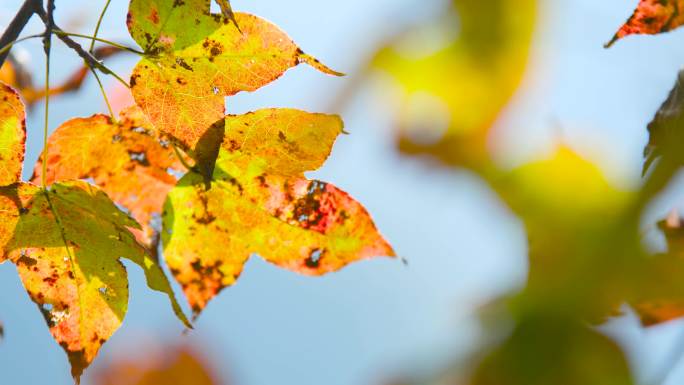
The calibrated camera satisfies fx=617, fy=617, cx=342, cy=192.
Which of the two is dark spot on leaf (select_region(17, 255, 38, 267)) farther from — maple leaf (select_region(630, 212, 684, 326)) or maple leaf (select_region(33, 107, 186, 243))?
maple leaf (select_region(630, 212, 684, 326))

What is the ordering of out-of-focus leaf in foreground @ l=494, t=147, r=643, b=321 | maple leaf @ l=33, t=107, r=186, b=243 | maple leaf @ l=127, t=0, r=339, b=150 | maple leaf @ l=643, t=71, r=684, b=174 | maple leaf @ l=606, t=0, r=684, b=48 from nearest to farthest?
1. out-of-focus leaf in foreground @ l=494, t=147, r=643, b=321
2. maple leaf @ l=643, t=71, r=684, b=174
3. maple leaf @ l=606, t=0, r=684, b=48
4. maple leaf @ l=127, t=0, r=339, b=150
5. maple leaf @ l=33, t=107, r=186, b=243

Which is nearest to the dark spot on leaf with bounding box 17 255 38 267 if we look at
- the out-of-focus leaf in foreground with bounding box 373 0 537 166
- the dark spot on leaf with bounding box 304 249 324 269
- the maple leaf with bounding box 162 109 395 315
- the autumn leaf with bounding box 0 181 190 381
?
the autumn leaf with bounding box 0 181 190 381

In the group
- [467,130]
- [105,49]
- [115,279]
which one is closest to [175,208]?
[115,279]

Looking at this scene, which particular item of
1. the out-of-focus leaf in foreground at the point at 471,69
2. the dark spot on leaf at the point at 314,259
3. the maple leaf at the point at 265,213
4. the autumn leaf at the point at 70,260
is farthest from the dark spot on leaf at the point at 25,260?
the out-of-focus leaf in foreground at the point at 471,69

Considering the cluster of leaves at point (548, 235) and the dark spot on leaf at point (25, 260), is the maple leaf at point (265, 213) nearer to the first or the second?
the dark spot on leaf at point (25, 260)

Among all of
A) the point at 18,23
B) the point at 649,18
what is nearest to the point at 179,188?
the point at 18,23

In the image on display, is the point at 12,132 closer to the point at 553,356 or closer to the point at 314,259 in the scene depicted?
the point at 314,259
